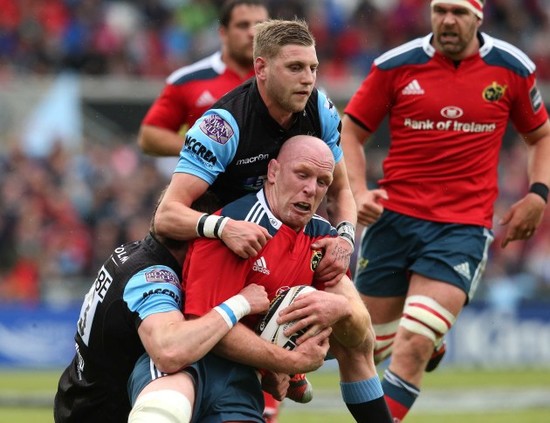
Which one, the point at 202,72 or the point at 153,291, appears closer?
the point at 153,291

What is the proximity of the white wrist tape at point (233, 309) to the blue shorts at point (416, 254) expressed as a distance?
2.52 m

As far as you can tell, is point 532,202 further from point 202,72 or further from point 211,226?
point 211,226

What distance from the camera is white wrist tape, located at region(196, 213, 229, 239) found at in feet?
21.7

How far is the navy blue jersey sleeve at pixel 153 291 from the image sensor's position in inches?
263

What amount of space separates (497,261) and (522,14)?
6.71 m

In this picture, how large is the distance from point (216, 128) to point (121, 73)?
578 inches

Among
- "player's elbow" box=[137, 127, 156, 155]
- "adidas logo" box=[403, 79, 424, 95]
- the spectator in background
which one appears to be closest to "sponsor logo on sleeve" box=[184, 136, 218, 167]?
the spectator in background

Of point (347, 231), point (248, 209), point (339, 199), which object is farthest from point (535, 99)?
point (248, 209)

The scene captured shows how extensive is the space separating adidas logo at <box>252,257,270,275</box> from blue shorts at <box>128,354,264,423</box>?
51 centimetres

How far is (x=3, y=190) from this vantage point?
59.7 ft

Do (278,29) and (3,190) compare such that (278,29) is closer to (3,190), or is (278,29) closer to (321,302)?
(321,302)

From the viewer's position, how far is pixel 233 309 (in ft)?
21.4

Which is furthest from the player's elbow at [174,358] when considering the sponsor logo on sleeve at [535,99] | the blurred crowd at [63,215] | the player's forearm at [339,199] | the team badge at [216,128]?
the blurred crowd at [63,215]

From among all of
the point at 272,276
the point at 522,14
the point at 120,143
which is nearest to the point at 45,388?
the point at 120,143
